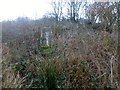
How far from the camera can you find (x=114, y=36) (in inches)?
118

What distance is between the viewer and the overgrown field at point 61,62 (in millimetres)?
2320

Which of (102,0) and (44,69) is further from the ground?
(102,0)

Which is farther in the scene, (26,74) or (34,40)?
(34,40)

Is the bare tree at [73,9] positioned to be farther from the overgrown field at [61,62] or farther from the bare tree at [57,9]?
the overgrown field at [61,62]

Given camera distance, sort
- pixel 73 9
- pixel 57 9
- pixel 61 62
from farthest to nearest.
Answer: pixel 73 9
pixel 57 9
pixel 61 62

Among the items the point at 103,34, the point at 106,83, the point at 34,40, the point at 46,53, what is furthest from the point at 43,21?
the point at 106,83

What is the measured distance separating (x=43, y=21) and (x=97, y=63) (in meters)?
0.92

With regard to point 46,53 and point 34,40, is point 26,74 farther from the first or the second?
point 34,40

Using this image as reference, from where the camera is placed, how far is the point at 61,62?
7.98 ft

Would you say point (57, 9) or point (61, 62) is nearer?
point (61, 62)

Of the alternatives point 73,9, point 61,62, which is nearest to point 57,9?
point 73,9

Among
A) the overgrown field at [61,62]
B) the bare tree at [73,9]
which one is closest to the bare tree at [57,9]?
the bare tree at [73,9]

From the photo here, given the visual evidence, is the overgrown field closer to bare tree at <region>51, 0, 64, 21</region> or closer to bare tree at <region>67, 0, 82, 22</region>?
bare tree at <region>51, 0, 64, 21</region>

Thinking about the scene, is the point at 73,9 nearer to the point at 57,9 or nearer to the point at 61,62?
the point at 57,9
